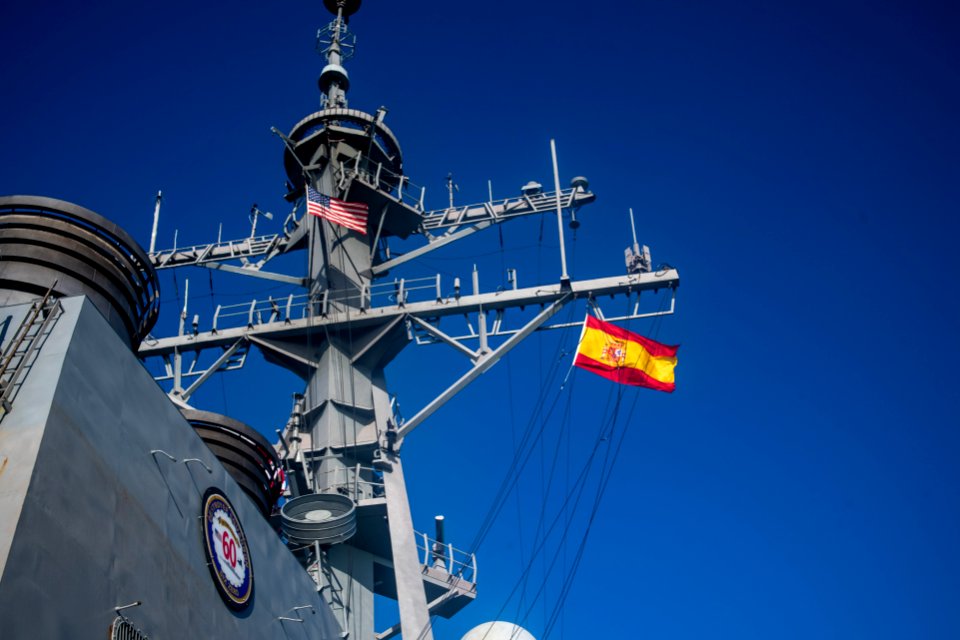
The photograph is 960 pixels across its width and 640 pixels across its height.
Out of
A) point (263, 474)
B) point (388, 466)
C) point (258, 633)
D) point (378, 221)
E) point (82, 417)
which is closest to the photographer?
point (82, 417)

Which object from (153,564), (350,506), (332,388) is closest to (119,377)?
(153,564)

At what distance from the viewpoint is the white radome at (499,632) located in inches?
731

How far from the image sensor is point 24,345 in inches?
302

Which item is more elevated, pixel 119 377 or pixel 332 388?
pixel 332 388

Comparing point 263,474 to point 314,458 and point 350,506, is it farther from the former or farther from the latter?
point 314,458

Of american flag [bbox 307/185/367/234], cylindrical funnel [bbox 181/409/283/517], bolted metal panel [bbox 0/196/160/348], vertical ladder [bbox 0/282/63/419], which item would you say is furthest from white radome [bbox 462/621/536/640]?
vertical ladder [bbox 0/282/63/419]

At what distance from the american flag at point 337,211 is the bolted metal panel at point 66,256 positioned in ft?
30.3

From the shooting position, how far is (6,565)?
6062 mm

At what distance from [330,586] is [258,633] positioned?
20.5 ft

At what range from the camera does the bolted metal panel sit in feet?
31.1

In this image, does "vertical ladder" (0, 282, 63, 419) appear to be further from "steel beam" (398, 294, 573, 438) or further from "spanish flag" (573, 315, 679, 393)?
"spanish flag" (573, 315, 679, 393)

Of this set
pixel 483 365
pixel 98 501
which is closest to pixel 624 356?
pixel 483 365

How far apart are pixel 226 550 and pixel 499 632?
9.75 metres

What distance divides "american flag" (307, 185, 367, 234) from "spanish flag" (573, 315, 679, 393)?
5.25 m
